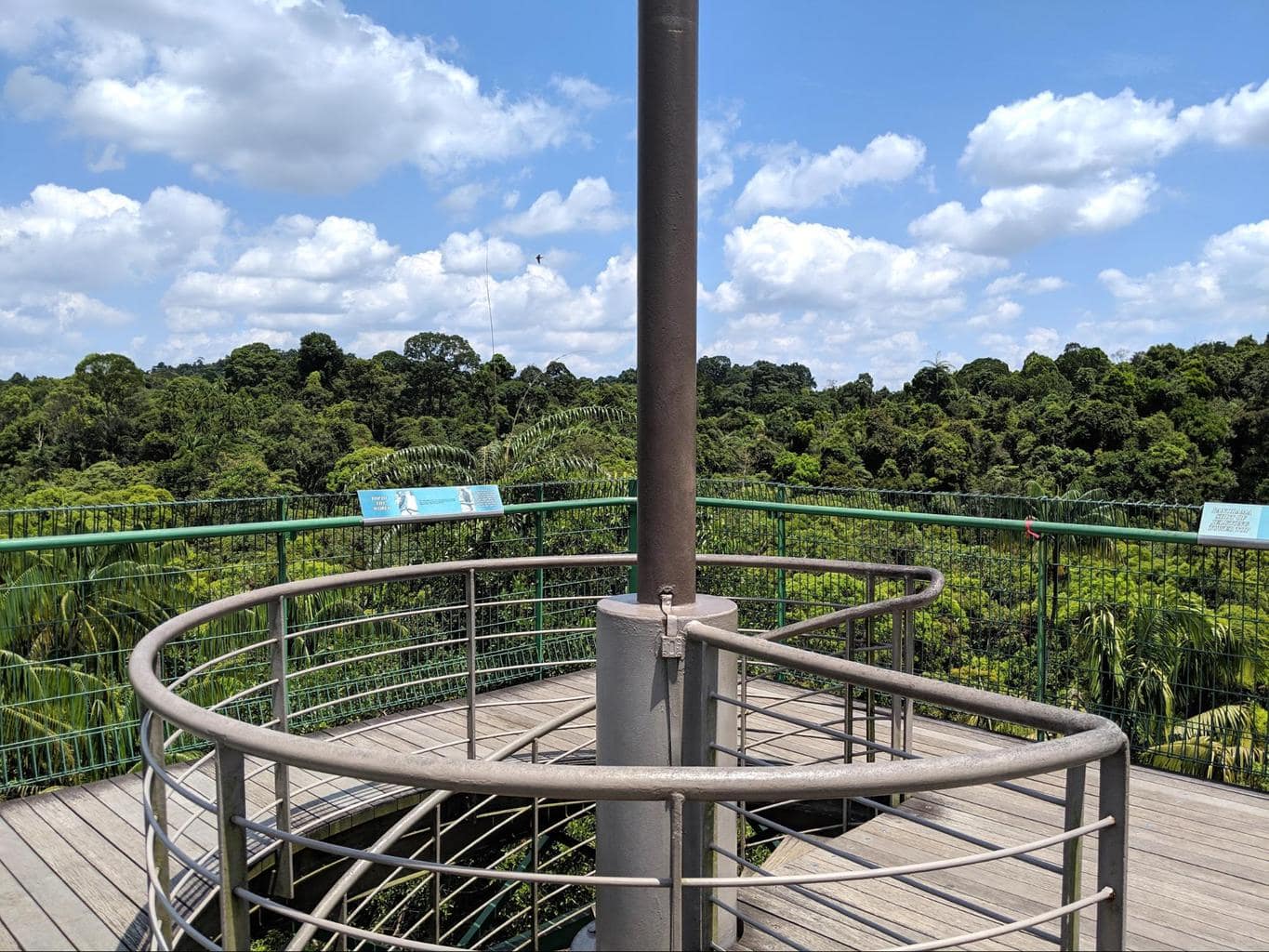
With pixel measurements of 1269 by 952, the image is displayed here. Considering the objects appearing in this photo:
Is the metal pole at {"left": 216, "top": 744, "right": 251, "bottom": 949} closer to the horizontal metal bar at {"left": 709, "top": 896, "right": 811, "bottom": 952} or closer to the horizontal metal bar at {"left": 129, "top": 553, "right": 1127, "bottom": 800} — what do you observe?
the horizontal metal bar at {"left": 129, "top": 553, "right": 1127, "bottom": 800}

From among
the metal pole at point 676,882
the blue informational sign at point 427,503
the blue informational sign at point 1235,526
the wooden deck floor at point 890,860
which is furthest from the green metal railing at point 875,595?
the metal pole at point 676,882

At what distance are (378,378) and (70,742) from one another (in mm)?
52068

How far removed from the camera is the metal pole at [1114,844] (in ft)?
6.42

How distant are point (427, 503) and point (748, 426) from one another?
43868 mm

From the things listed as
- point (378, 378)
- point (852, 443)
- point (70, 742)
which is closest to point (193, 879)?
point (70, 742)

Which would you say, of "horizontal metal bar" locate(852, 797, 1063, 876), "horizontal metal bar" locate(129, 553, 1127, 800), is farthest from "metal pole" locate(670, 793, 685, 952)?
"horizontal metal bar" locate(852, 797, 1063, 876)

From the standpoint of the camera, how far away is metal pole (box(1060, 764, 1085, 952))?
1.98 metres

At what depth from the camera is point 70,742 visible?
5.06 meters

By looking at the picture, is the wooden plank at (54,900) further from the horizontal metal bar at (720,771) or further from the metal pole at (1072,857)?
the metal pole at (1072,857)

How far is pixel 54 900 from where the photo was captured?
12.0 feet

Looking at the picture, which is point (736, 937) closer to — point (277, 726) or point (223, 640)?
point (277, 726)

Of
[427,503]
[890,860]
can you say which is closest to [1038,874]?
[890,860]

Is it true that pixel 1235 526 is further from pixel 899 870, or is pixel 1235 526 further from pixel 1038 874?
pixel 899 870

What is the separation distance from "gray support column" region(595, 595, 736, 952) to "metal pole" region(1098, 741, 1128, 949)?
1150mm
